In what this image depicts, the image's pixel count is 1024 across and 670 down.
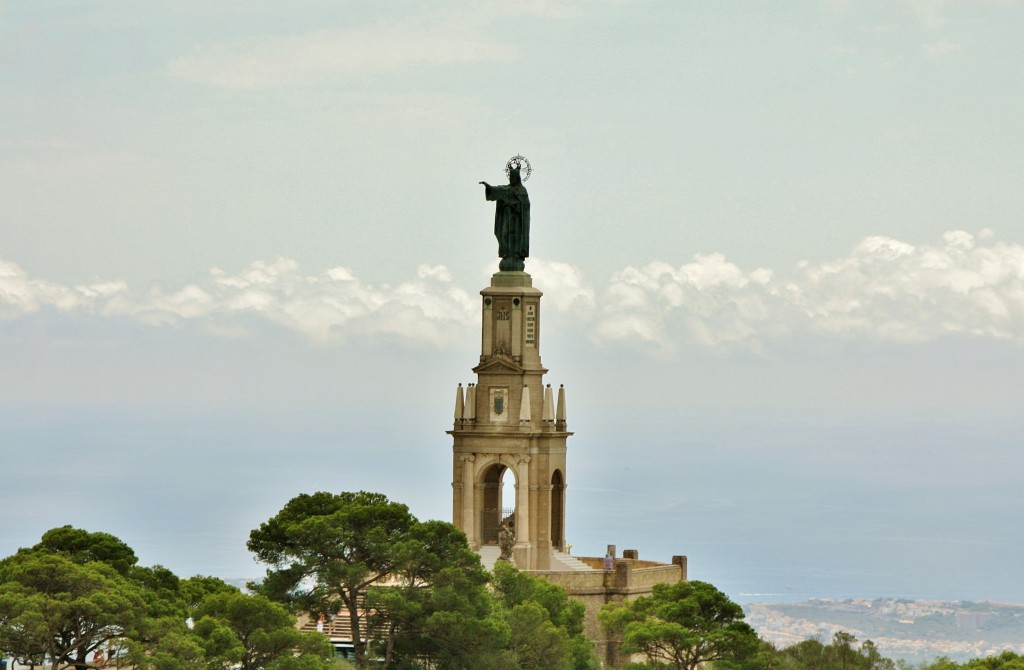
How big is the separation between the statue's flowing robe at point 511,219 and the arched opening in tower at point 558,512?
8.82 metres

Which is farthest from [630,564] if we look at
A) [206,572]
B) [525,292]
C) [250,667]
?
[206,572]

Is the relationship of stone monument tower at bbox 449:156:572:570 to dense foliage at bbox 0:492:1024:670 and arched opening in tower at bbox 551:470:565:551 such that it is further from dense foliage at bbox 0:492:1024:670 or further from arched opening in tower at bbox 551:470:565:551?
dense foliage at bbox 0:492:1024:670

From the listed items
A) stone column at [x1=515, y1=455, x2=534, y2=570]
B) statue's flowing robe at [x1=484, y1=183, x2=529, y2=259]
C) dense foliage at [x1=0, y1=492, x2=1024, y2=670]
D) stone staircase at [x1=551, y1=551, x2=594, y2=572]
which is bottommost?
dense foliage at [x1=0, y1=492, x2=1024, y2=670]

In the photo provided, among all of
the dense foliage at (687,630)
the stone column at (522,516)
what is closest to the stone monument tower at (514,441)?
the stone column at (522,516)

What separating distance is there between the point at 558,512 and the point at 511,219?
37.4ft

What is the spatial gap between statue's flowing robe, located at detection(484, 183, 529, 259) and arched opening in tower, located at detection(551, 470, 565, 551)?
882 centimetres

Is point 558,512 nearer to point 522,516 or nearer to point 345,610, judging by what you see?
point 522,516

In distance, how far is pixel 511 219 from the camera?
344ft

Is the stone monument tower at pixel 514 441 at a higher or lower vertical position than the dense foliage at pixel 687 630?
higher

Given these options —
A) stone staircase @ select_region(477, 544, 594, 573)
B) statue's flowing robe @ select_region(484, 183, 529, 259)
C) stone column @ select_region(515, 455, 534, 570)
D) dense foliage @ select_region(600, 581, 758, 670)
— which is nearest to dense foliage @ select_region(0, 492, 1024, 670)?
dense foliage @ select_region(600, 581, 758, 670)

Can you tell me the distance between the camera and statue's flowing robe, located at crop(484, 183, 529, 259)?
10462cm

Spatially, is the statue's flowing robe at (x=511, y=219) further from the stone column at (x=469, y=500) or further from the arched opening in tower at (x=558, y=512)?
the arched opening in tower at (x=558, y=512)

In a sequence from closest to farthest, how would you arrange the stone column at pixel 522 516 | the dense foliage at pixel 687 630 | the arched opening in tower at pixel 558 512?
the dense foliage at pixel 687 630
the stone column at pixel 522 516
the arched opening in tower at pixel 558 512

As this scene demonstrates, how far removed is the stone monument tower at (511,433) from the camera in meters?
102
